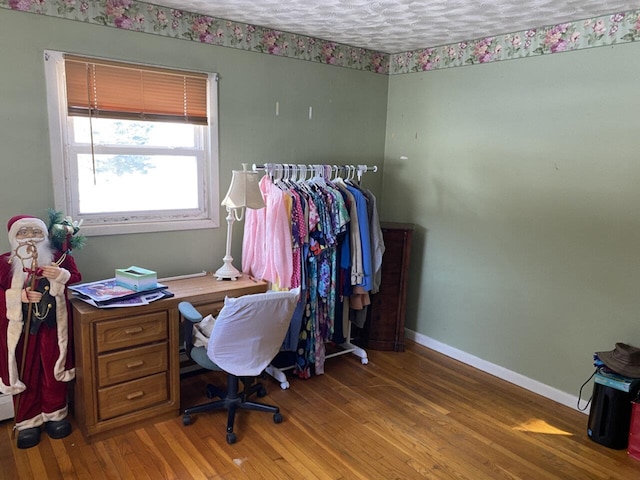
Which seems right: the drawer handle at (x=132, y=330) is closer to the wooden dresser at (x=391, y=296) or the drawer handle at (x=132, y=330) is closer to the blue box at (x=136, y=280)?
the blue box at (x=136, y=280)

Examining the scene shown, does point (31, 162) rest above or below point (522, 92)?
below

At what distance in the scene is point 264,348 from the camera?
8.41 feet

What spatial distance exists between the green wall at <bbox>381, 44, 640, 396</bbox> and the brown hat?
202 millimetres

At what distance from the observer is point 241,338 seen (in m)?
2.46

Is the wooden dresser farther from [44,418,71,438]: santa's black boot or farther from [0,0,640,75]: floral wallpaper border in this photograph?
[44,418,71,438]: santa's black boot

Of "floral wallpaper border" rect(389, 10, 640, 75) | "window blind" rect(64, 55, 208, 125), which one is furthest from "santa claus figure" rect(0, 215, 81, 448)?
"floral wallpaper border" rect(389, 10, 640, 75)

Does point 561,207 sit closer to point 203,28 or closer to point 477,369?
point 477,369

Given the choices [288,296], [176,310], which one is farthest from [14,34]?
[288,296]

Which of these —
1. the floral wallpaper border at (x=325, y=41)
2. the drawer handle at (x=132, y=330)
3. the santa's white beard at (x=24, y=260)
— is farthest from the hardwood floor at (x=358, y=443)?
the floral wallpaper border at (x=325, y=41)

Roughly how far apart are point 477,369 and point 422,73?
2.35m

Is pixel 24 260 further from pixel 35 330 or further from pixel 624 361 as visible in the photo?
pixel 624 361

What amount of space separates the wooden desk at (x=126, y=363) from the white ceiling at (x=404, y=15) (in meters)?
1.73

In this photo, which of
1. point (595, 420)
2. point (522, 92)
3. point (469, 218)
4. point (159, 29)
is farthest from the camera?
point (469, 218)

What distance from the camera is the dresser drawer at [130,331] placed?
2.46m
